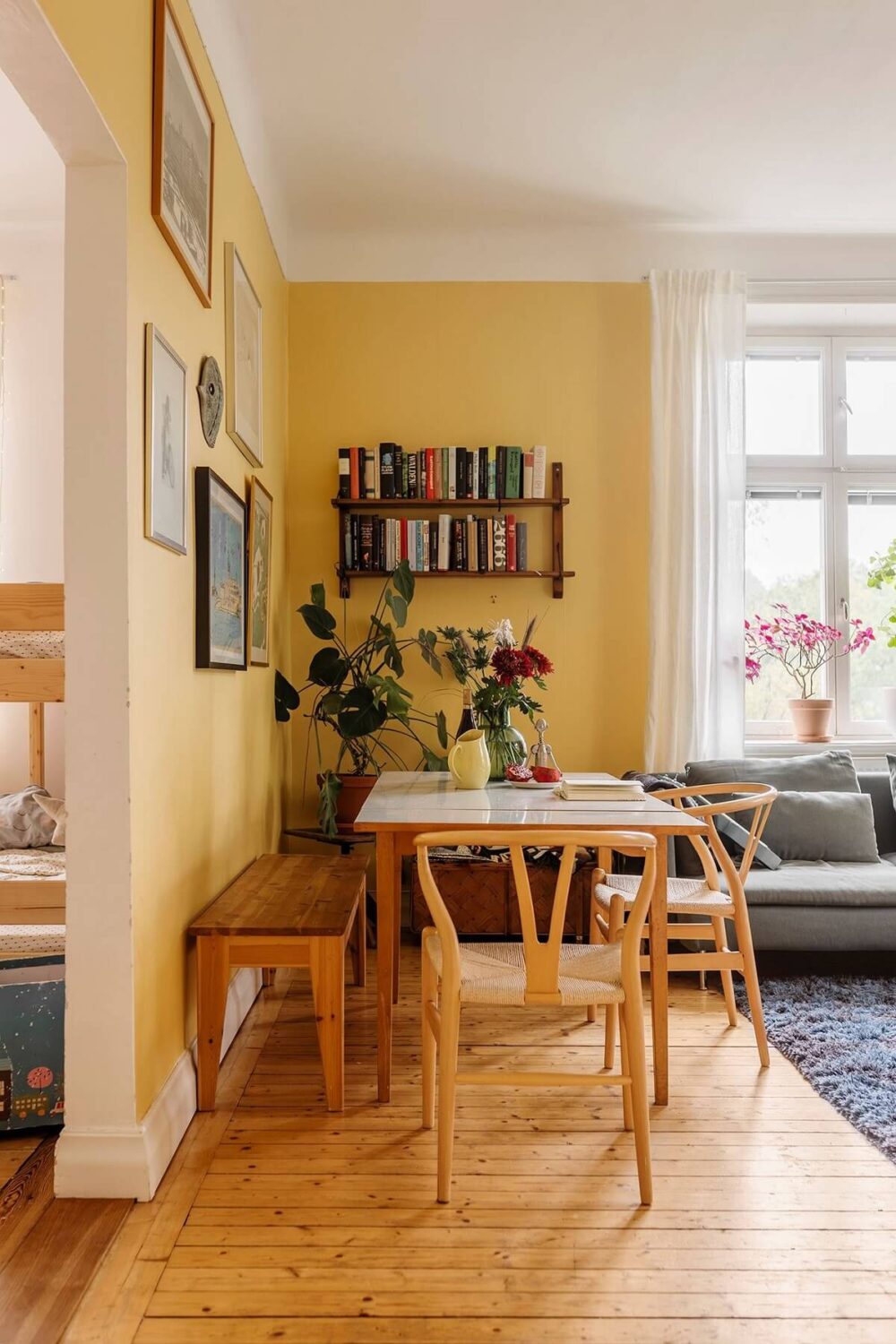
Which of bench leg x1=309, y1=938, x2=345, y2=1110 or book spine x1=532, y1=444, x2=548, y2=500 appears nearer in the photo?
bench leg x1=309, y1=938, x2=345, y2=1110

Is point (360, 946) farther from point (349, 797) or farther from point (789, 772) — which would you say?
point (789, 772)

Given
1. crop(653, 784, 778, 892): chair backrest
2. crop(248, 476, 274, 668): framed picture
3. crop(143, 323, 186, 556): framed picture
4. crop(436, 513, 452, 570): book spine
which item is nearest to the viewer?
crop(143, 323, 186, 556): framed picture

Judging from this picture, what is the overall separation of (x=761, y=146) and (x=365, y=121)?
58.5 inches

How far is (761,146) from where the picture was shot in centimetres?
365

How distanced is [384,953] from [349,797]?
1.52m

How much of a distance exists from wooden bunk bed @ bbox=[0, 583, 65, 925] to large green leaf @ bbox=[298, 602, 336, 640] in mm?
1436

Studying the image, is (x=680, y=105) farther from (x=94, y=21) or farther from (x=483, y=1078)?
(x=483, y=1078)

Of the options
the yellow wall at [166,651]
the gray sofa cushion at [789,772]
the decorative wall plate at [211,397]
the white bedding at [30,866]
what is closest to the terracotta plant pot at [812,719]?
the gray sofa cushion at [789,772]

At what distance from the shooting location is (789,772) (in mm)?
3893

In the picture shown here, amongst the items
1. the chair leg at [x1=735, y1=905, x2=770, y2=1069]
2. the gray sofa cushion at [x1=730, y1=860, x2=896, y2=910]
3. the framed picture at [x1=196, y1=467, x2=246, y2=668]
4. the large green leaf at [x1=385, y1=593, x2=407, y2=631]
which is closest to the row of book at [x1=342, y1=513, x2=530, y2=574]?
the large green leaf at [x1=385, y1=593, x2=407, y2=631]

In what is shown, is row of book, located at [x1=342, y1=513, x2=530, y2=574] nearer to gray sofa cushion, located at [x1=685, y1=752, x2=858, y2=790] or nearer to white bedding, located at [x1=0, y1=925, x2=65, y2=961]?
gray sofa cushion, located at [x1=685, y1=752, x2=858, y2=790]

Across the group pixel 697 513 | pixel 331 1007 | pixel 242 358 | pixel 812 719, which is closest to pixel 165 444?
pixel 242 358

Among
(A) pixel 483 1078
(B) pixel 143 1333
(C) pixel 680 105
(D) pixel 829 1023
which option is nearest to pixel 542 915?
(D) pixel 829 1023

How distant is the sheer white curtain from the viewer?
4.12 m
